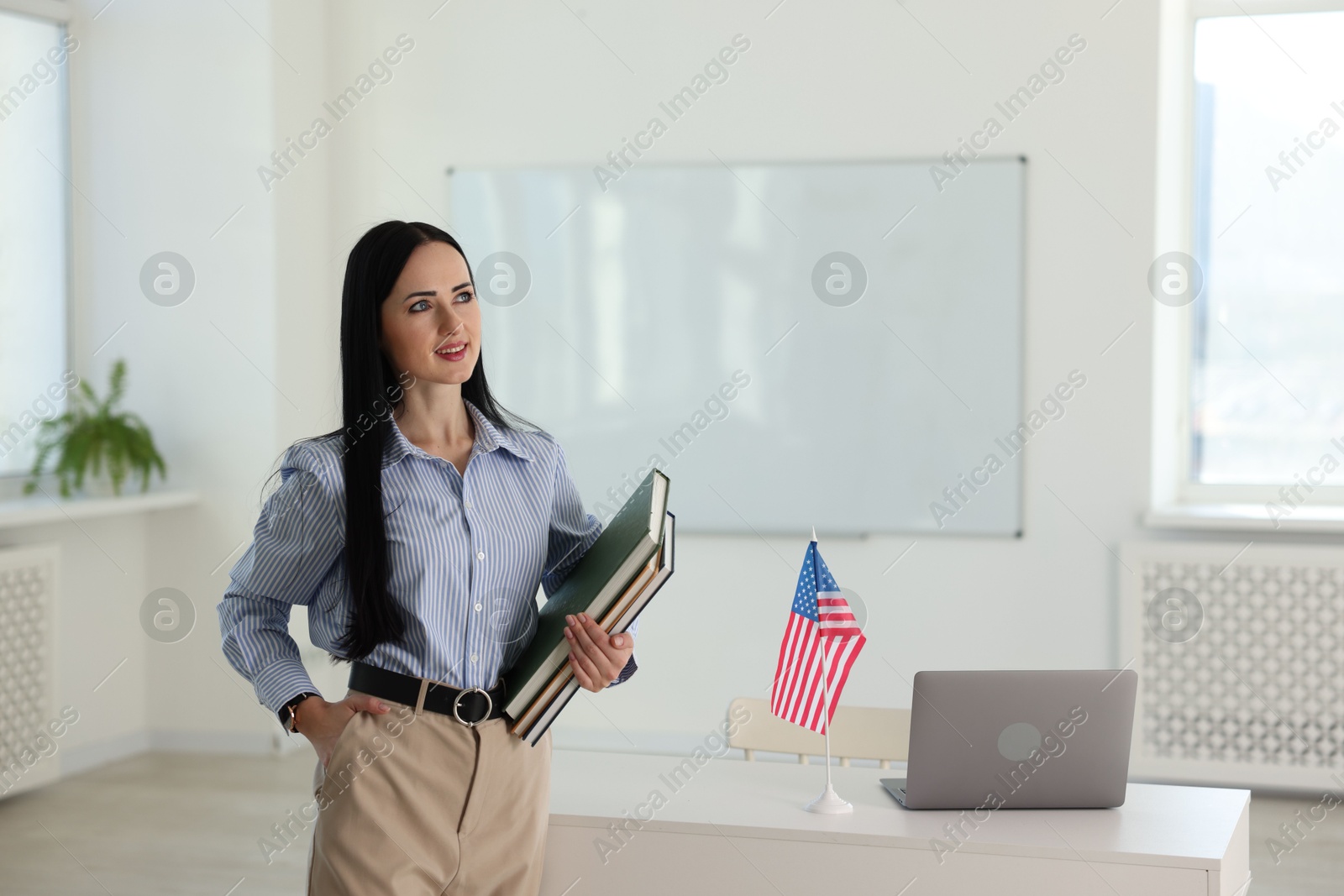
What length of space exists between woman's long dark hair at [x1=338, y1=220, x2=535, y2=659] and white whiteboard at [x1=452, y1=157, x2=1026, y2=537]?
2.72 metres

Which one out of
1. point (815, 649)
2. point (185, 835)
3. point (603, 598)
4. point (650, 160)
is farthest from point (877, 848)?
point (650, 160)

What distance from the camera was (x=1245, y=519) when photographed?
3.80 metres

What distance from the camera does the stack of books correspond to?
4.42 ft

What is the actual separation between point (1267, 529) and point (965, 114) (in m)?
1.67

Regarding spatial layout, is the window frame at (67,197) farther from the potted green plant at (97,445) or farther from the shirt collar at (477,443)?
the shirt collar at (477,443)

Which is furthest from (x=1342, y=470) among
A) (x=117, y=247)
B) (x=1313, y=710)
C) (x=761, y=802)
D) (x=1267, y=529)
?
(x=117, y=247)

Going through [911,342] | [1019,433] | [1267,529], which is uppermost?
[911,342]

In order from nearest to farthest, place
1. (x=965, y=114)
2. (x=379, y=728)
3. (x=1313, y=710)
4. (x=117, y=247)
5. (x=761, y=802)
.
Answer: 1. (x=379, y=728)
2. (x=761, y=802)
3. (x=1313, y=710)
4. (x=965, y=114)
5. (x=117, y=247)

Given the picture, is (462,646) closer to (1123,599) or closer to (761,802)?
(761,802)

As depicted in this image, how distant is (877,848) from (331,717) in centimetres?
73

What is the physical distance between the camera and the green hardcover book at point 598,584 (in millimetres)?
1345

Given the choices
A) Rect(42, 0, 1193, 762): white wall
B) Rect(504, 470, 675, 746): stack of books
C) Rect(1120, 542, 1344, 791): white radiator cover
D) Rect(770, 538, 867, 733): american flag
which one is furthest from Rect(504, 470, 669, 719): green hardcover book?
Rect(1120, 542, 1344, 791): white radiator cover

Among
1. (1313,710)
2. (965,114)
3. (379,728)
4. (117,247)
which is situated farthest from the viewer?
(117,247)

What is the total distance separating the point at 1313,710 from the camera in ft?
12.2
